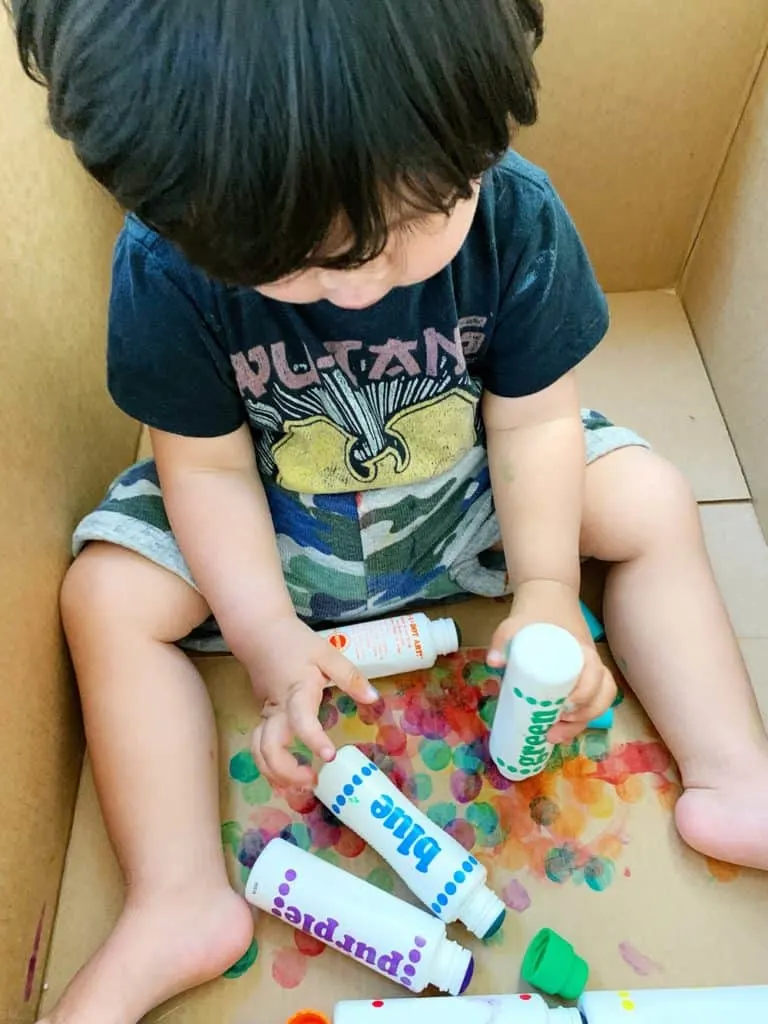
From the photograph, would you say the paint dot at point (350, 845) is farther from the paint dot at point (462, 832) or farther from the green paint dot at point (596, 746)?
the green paint dot at point (596, 746)

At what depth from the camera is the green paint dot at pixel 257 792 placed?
0.67 meters

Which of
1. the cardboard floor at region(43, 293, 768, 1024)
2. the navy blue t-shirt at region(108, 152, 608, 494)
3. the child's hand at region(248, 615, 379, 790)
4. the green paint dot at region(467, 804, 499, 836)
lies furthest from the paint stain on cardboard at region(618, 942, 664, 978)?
the navy blue t-shirt at region(108, 152, 608, 494)

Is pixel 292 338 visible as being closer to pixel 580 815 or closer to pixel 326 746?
pixel 326 746

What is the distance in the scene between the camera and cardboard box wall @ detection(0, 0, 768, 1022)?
2.03 ft

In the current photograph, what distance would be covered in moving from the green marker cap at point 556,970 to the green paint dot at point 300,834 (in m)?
0.15

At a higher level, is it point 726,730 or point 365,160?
point 365,160

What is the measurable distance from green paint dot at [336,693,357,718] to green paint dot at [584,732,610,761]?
0.16 m

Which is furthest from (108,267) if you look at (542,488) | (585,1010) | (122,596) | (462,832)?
(585,1010)

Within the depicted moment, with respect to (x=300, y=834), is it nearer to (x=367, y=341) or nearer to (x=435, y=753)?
(x=435, y=753)

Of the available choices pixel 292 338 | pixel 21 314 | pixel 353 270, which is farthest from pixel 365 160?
pixel 21 314

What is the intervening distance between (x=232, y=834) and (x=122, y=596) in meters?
0.17

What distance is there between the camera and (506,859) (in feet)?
2.10

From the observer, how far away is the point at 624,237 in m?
0.95

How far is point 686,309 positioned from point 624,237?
10 cm
